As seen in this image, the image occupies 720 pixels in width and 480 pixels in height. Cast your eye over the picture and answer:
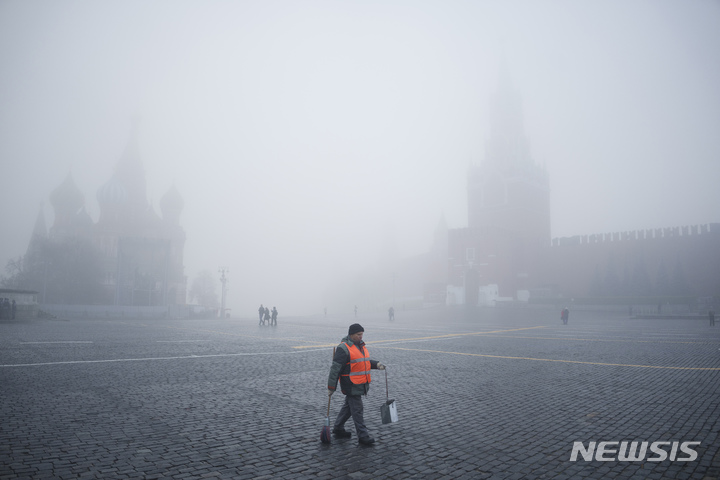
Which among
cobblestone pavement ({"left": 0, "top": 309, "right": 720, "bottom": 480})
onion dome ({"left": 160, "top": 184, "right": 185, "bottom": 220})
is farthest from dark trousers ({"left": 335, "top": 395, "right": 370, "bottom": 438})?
onion dome ({"left": 160, "top": 184, "right": 185, "bottom": 220})

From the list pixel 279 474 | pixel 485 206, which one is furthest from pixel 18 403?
pixel 485 206

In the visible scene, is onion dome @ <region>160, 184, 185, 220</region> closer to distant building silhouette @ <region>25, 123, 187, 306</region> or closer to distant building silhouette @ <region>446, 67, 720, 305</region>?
distant building silhouette @ <region>25, 123, 187, 306</region>

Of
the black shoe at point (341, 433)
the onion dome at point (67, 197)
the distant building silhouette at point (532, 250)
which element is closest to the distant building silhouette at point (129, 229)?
the onion dome at point (67, 197)

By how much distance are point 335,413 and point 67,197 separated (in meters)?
69.3

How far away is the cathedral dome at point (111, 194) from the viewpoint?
62000 mm

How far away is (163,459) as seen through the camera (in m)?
4.19

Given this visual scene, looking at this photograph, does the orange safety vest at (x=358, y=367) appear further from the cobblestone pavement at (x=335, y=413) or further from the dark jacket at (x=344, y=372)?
the cobblestone pavement at (x=335, y=413)

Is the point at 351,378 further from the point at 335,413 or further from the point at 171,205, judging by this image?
the point at 171,205

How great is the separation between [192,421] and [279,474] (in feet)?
6.74

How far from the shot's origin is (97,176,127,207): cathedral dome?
62.0m

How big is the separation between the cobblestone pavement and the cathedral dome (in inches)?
2265

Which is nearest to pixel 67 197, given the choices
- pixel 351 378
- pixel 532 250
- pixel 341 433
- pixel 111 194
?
Result: pixel 111 194

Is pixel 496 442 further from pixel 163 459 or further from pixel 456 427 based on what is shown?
pixel 163 459

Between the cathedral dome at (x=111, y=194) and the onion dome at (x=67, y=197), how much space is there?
3.47 m
